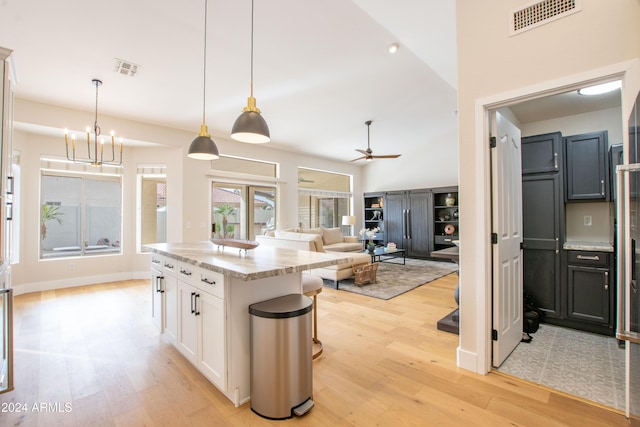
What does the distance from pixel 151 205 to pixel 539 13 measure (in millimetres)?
6351

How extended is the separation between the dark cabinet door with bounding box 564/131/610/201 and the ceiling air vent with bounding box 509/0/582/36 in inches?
70.4

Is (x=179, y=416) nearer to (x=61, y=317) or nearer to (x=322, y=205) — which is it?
(x=61, y=317)

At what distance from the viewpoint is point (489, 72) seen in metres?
2.13

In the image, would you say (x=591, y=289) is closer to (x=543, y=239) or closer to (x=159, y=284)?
(x=543, y=239)

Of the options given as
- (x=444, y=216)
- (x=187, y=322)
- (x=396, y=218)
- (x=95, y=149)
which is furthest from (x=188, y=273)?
(x=444, y=216)

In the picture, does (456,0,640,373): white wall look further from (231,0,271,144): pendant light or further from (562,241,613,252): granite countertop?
(231,0,271,144): pendant light

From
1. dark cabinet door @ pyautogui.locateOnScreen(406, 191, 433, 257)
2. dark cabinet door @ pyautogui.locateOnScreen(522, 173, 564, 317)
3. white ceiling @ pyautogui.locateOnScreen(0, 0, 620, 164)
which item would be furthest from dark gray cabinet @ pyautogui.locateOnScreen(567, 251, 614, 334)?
dark cabinet door @ pyautogui.locateOnScreen(406, 191, 433, 257)

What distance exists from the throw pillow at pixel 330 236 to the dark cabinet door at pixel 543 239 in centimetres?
422

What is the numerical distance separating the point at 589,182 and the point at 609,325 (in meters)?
1.46

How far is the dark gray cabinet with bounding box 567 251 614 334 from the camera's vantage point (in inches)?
108

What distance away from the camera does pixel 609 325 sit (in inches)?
108

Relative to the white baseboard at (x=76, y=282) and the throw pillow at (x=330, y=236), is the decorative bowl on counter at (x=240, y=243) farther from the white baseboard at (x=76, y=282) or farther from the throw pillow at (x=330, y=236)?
the throw pillow at (x=330, y=236)

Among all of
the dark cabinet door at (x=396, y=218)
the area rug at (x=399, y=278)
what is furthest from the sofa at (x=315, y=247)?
the dark cabinet door at (x=396, y=218)

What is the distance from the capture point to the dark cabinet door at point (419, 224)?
752cm
